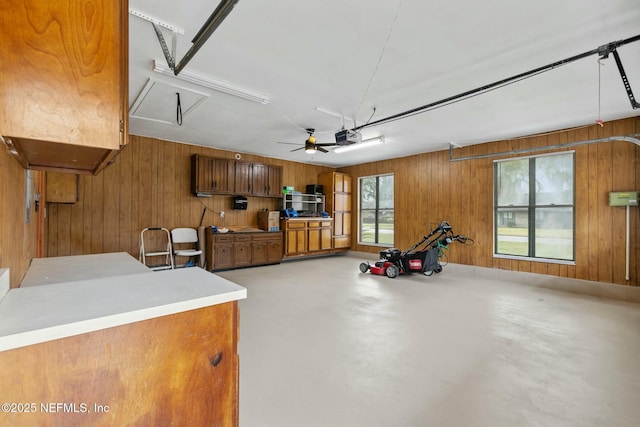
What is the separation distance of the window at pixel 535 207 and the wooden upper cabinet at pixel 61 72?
20.8 feet

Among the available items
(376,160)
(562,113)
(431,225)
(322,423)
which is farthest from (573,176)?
(322,423)

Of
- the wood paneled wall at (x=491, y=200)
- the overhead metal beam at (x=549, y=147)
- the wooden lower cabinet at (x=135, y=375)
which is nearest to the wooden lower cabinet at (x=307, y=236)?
the wood paneled wall at (x=491, y=200)

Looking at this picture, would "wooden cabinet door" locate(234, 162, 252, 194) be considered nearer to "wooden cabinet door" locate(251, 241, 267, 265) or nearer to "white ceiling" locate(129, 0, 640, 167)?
"wooden cabinet door" locate(251, 241, 267, 265)

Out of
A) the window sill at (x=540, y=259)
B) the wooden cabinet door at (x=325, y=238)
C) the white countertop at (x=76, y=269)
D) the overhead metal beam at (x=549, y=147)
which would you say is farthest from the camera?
the wooden cabinet door at (x=325, y=238)

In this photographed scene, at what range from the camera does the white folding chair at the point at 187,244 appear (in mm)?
5676

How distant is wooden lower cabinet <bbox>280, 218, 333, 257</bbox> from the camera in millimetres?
7234

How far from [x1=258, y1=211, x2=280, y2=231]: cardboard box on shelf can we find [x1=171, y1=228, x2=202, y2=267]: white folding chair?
1.61 metres

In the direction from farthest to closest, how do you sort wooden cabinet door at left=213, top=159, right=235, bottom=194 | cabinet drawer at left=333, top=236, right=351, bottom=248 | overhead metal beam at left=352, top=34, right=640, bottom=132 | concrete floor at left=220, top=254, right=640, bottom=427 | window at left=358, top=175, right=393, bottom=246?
cabinet drawer at left=333, top=236, right=351, bottom=248 → window at left=358, top=175, right=393, bottom=246 → wooden cabinet door at left=213, top=159, right=235, bottom=194 → overhead metal beam at left=352, top=34, right=640, bottom=132 → concrete floor at left=220, top=254, right=640, bottom=427

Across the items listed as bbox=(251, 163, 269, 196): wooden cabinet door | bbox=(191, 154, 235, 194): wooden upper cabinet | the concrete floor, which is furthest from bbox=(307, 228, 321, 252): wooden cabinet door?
the concrete floor

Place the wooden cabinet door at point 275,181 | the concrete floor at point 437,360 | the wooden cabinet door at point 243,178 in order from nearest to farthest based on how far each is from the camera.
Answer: the concrete floor at point 437,360 → the wooden cabinet door at point 243,178 → the wooden cabinet door at point 275,181

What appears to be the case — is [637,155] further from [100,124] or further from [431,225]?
[100,124]

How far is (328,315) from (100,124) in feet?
9.88

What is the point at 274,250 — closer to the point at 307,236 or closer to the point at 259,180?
the point at 307,236

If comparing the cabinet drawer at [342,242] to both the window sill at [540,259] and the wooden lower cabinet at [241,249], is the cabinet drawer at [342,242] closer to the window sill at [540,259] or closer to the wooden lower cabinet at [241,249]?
the wooden lower cabinet at [241,249]
